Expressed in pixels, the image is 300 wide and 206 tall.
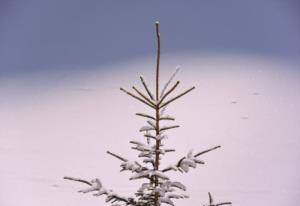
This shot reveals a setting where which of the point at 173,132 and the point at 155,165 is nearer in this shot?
the point at 155,165

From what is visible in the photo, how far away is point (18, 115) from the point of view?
268 cm

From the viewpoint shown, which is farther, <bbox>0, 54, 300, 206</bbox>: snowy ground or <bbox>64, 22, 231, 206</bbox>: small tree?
<bbox>0, 54, 300, 206</bbox>: snowy ground

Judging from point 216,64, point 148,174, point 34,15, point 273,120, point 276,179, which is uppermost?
point 34,15

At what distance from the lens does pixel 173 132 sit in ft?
8.18

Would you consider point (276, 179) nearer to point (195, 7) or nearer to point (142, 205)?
point (195, 7)

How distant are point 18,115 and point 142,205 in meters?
1.74

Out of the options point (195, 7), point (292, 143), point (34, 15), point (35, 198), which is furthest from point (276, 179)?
point (34, 15)

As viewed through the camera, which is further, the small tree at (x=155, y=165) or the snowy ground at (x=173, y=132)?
the snowy ground at (x=173, y=132)

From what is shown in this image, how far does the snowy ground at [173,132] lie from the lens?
241cm

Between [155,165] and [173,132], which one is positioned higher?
[173,132]

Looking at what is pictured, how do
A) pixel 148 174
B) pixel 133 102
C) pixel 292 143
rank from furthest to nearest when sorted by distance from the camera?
pixel 133 102, pixel 292 143, pixel 148 174

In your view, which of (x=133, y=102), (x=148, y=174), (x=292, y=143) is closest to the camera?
(x=148, y=174)

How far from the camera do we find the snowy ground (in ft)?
7.90

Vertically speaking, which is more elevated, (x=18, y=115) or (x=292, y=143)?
(x=18, y=115)
